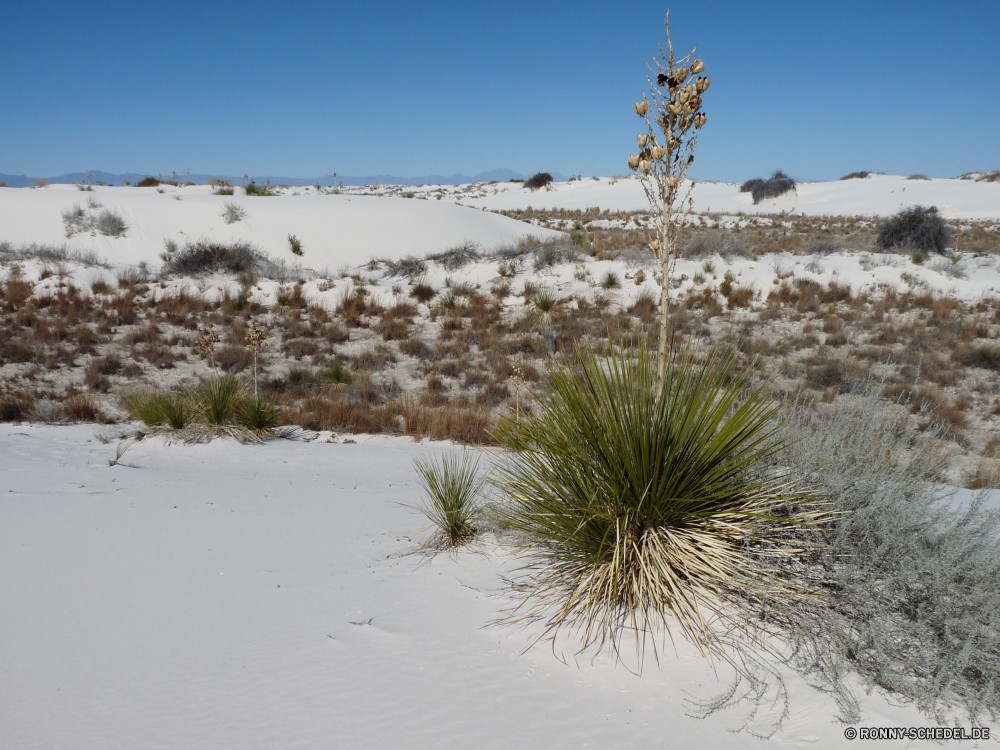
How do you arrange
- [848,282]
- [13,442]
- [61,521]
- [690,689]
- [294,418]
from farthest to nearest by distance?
[848,282] → [294,418] → [13,442] → [61,521] → [690,689]

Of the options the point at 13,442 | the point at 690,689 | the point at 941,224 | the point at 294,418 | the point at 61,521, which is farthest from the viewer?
the point at 941,224

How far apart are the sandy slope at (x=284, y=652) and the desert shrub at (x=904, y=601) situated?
0.41 feet

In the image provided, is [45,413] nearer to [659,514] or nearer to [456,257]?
[659,514]

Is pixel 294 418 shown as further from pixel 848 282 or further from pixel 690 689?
pixel 848 282

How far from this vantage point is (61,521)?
3.90 metres

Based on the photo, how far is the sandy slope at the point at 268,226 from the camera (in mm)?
18438

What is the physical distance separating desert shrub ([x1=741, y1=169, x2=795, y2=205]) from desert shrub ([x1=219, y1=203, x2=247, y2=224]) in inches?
1457

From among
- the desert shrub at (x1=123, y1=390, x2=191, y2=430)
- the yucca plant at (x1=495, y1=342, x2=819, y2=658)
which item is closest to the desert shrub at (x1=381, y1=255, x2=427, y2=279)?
the desert shrub at (x1=123, y1=390, x2=191, y2=430)

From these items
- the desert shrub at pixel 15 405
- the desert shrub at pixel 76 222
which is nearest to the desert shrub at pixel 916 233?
the desert shrub at pixel 15 405

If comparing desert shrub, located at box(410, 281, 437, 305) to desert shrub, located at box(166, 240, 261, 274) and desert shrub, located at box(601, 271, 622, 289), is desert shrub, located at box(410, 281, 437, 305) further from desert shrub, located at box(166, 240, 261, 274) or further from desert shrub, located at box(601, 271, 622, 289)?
desert shrub, located at box(166, 240, 261, 274)

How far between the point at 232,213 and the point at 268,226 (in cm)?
121

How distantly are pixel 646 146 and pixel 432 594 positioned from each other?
8.01ft

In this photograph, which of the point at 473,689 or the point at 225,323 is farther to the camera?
the point at 225,323

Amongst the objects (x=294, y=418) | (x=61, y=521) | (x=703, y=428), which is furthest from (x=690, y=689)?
(x=294, y=418)
